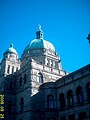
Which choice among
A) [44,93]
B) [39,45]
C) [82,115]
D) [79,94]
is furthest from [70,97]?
[39,45]

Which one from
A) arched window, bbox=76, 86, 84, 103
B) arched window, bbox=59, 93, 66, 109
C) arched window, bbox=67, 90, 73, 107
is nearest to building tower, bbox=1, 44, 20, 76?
arched window, bbox=59, 93, 66, 109

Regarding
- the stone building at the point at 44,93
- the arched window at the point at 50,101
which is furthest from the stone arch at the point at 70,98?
the arched window at the point at 50,101

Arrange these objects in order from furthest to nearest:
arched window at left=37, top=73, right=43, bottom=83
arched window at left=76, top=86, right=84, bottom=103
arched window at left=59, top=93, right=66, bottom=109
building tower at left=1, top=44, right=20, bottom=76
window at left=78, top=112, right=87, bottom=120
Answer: building tower at left=1, top=44, right=20, bottom=76 < arched window at left=37, top=73, right=43, bottom=83 < arched window at left=59, top=93, right=66, bottom=109 < arched window at left=76, top=86, right=84, bottom=103 < window at left=78, top=112, right=87, bottom=120

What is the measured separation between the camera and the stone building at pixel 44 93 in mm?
26938

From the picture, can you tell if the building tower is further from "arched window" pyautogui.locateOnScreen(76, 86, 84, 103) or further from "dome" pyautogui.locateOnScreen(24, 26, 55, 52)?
"arched window" pyautogui.locateOnScreen(76, 86, 84, 103)

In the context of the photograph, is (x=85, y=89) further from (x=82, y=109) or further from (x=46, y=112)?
(x=46, y=112)

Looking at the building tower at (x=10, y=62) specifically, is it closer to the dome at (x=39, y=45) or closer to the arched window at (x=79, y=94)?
the dome at (x=39, y=45)

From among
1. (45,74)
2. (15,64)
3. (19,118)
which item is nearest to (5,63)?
(15,64)

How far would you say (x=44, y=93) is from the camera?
1229 inches

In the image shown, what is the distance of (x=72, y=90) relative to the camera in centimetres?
2855

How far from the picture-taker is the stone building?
88.4ft

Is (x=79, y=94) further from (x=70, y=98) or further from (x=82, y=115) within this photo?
(x=82, y=115)

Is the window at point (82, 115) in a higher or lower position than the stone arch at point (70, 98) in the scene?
lower

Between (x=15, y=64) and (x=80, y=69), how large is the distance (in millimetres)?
18009
